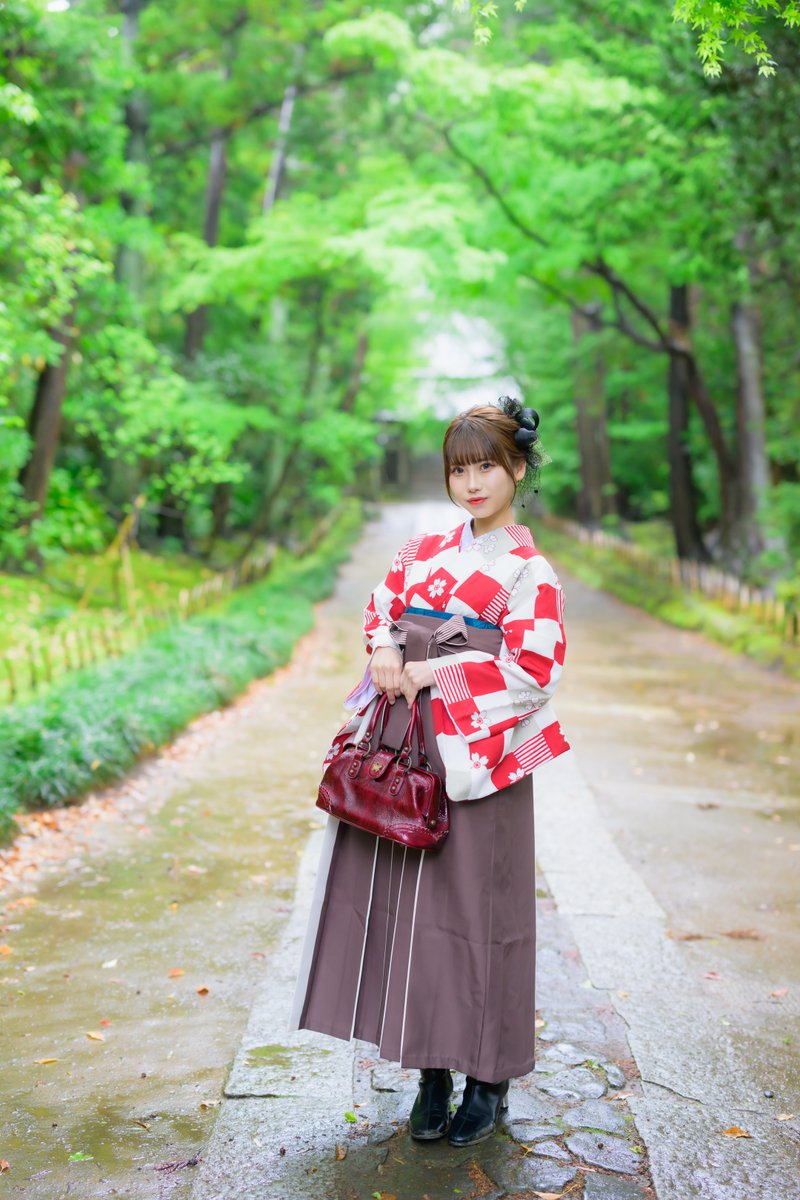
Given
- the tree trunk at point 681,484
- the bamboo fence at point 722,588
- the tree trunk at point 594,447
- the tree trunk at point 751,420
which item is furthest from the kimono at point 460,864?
the tree trunk at point 594,447

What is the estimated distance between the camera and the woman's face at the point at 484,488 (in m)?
3.02

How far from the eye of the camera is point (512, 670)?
285 centimetres

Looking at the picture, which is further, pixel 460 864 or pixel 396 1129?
pixel 396 1129

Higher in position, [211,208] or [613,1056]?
[211,208]

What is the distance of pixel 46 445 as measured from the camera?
544 inches

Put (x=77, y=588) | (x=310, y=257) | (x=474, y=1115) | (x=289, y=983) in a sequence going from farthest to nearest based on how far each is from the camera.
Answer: (x=77, y=588)
(x=310, y=257)
(x=289, y=983)
(x=474, y=1115)

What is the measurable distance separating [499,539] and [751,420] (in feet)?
45.9

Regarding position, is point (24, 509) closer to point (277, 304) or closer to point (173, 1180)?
point (277, 304)

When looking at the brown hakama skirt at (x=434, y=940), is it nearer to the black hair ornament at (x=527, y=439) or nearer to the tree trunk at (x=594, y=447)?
the black hair ornament at (x=527, y=439)

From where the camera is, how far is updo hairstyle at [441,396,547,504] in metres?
3.02

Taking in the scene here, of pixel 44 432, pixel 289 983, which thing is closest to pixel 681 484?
pixel 44 432

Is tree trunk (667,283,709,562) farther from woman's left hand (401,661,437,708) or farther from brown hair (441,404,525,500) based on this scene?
woman's left hand (401,661,437,708)

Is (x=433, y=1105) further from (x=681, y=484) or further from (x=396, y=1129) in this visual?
(x=681, y=484)

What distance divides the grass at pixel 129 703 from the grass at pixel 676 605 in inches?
221
